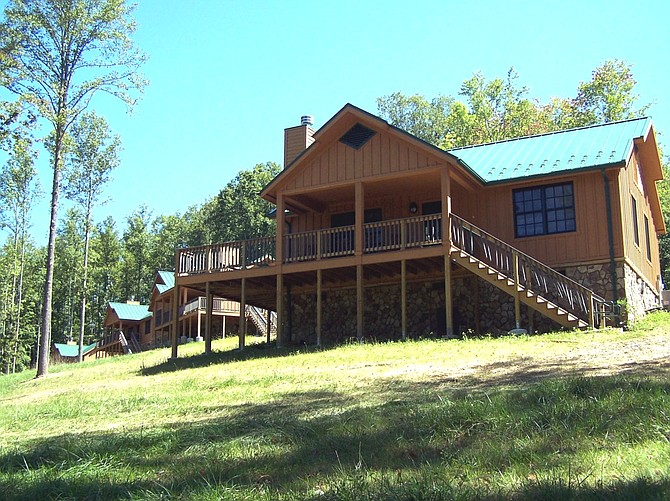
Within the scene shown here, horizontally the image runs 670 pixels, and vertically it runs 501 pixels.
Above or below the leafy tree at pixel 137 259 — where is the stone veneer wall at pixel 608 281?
below

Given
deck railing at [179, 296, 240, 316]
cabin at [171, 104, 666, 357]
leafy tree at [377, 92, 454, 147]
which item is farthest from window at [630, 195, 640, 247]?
leafy tree at [377, 92, 454, 147]

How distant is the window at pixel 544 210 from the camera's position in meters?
19.6

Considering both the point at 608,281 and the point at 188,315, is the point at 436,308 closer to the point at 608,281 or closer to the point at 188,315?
the point at 608,281

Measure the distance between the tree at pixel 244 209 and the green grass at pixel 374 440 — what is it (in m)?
39.4

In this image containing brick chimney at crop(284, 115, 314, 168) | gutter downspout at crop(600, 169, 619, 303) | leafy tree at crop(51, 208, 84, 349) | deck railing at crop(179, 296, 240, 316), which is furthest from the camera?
leafy tree at crop(51, 208, 84, 349)

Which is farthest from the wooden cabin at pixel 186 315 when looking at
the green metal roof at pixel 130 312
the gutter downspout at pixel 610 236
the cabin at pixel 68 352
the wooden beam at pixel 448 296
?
the gutter downspout at pixel 610 236

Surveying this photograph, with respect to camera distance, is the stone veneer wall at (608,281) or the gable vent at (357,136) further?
the gable vent at (357,136)

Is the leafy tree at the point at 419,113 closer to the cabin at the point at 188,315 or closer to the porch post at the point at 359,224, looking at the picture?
the cabin at the point at 188,315

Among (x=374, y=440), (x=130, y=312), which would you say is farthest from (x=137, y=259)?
(x=374, y=440)

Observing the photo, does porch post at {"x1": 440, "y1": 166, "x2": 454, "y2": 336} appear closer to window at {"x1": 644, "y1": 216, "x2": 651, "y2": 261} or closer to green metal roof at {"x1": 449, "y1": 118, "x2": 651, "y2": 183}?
green metal roof at {"x1": 449, "y1": 118, "x2": 651, "y2": 183}

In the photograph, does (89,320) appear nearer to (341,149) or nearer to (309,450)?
(341,149)

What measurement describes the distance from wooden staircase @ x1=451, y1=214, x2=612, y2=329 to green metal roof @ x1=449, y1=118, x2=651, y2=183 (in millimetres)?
2331

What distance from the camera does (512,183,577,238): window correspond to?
771 inches

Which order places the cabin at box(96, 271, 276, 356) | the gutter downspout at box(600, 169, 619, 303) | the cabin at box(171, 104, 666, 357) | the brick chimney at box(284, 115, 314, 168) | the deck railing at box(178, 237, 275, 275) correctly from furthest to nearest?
the cabin at box(96, 271, 276, 356) < the brick chimney at box(284, 115, 314, 168) < the deck railing at box(178, 237, 275, 275) < the cabin at box(171, 104, 666, 357) < the gutter downspout at box(600, 169, 619, 303)
